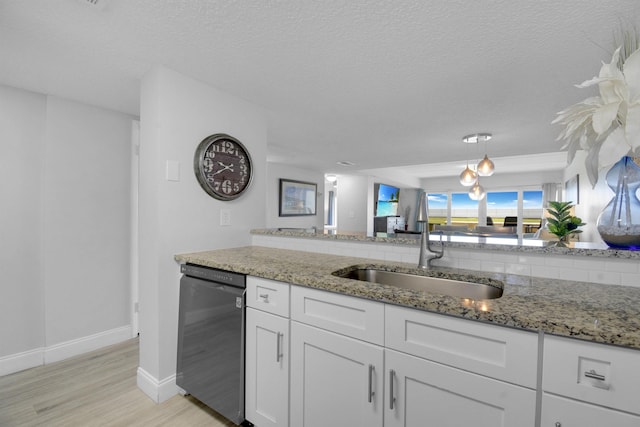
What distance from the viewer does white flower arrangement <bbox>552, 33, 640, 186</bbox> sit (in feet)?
2.51

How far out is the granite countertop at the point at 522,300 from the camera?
783 mm

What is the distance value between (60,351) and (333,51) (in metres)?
2.98

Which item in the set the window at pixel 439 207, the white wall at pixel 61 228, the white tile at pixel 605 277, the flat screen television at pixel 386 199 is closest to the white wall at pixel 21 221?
the white wall at pixel 61 228

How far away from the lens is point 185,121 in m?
1.89

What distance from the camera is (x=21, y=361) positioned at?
205 cm

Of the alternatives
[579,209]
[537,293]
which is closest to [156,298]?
[537,293]

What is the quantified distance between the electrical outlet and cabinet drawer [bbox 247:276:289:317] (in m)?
0.78

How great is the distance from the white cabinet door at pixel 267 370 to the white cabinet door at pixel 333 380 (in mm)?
54

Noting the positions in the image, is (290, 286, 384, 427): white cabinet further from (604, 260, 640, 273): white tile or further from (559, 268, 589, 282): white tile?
(604, 260, 640, 273): white tile

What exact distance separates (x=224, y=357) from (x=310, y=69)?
181cm

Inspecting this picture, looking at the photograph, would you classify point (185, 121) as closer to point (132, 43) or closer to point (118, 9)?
point (132, 43)

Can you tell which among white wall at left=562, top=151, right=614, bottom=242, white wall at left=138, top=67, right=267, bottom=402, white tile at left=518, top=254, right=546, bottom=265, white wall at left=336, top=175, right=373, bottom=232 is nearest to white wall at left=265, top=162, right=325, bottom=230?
white wall at left=336, top=175, right=373, bottom=232

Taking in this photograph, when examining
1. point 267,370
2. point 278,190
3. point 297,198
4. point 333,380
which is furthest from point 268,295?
point 297,198

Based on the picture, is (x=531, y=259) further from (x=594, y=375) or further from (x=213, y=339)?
(x=213, y=339)
